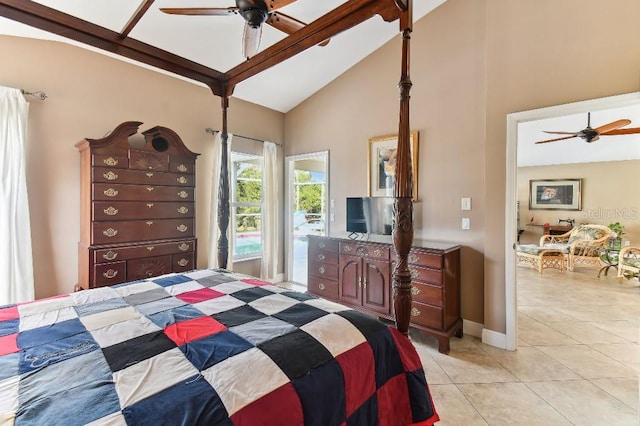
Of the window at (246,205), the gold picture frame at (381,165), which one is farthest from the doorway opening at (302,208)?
the gold picture frame at (381,165)

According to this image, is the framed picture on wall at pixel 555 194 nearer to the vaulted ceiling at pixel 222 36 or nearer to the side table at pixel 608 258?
the side table at pixel 608 258

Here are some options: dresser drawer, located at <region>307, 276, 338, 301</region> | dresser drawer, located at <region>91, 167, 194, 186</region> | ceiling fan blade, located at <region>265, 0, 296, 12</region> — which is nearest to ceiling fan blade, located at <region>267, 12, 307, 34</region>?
ceiling fan blade, located at <region>265, 0, 296, 12</region>

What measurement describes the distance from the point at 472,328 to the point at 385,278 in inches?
38.2

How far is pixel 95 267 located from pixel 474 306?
11.6ft

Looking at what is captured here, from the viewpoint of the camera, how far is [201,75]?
2.46m

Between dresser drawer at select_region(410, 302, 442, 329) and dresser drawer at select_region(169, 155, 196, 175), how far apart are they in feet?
8.72

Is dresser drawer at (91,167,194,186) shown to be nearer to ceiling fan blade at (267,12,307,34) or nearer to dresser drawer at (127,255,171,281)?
dresser drawer at (127,255,171,281)

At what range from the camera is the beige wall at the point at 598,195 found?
253 inches

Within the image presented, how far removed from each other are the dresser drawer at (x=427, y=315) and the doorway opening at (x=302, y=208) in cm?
182

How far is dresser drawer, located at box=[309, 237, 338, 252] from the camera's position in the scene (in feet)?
11.5

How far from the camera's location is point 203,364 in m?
0.95

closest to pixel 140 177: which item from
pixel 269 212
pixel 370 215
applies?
Answer: pixel 269 212

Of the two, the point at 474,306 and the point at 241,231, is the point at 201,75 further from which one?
the point at 474,306

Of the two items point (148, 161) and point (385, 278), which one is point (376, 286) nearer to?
point (385, 278)
